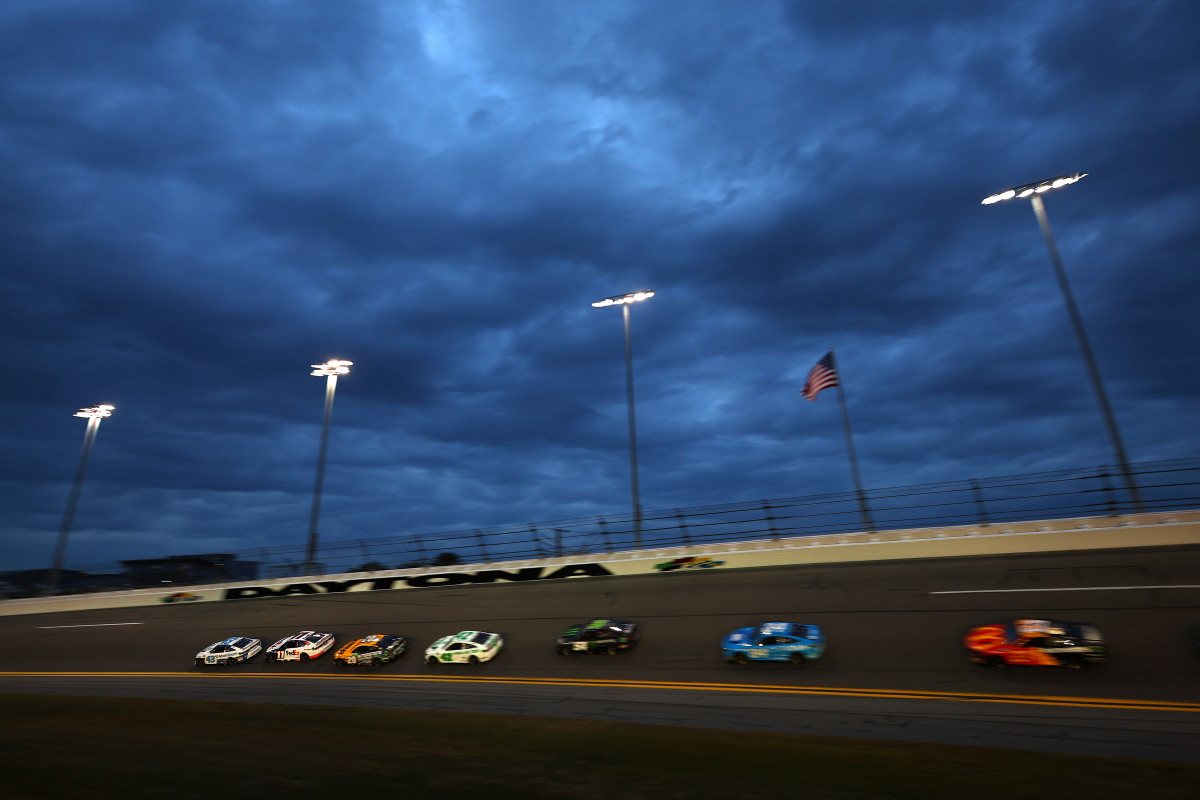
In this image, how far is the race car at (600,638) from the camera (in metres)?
19.4

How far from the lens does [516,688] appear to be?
17906 mm

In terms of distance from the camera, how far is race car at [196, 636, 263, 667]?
25062 mm

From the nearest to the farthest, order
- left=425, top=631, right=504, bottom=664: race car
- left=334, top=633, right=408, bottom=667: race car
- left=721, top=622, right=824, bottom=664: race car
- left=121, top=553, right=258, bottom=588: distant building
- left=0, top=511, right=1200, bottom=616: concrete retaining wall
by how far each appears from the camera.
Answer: left=721, top=622, right=824, bottom=664: race car < left=0, top=511, right=1200, bottom=616: concrete retaining wall < left=425, top=631, right=504, bottom=664: race car < left=334, top=633, right=408, bottom=667: race car < left=121, top=553, right=258, bottom=588: distant building

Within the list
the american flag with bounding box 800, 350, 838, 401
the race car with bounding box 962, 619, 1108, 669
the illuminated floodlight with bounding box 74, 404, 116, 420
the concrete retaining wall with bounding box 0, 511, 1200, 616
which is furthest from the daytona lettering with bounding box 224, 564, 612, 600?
the illuminated floodlight with bounding box 74, 404, 116, 420

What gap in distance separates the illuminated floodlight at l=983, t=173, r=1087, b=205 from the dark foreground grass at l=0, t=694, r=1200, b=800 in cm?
2218

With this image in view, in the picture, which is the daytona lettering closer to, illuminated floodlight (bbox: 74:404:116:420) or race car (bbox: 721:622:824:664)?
race car (bbox: 721:622:824:664)

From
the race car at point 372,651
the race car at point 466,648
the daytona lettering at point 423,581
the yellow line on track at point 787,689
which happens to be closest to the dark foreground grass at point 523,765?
the yellow line on track at point 787,689

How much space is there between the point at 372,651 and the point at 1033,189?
106 feet

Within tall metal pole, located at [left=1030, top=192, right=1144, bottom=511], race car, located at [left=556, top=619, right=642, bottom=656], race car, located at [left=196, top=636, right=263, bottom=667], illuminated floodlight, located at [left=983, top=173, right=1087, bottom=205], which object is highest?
illuminated floodlight, located at [left=983, top=173, right=1087, bottom=205]

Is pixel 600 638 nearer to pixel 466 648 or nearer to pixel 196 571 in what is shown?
pixel 466 648

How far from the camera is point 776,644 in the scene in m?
16.5

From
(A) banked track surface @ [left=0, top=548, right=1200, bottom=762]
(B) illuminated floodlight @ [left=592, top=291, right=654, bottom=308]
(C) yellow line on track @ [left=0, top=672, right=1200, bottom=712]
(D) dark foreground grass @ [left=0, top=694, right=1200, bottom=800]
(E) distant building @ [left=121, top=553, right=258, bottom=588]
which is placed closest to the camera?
(D) dark foreground grass @ [left=0, top=694, right=1200, bottom=800]

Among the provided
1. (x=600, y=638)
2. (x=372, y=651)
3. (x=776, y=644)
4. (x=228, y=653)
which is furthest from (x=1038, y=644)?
(x=228, y=653)

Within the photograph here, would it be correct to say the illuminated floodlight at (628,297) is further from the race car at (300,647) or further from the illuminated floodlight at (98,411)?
the illuminated floodlight at (98,411)
